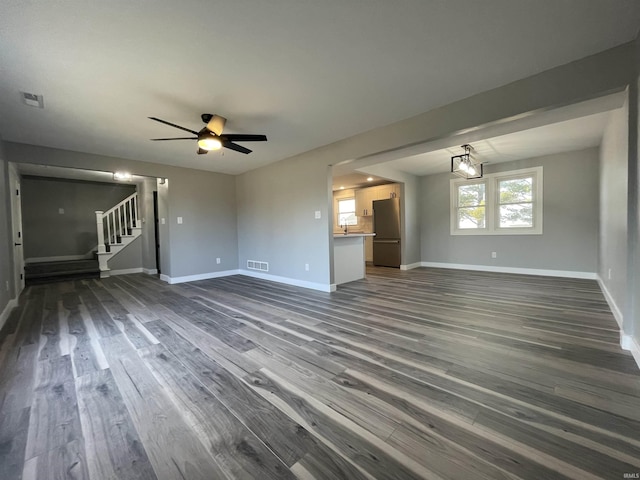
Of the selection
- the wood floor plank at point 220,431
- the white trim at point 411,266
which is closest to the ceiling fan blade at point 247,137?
the wood floor plank at point 220,431

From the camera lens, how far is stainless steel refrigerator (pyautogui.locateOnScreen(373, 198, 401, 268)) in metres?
6.81

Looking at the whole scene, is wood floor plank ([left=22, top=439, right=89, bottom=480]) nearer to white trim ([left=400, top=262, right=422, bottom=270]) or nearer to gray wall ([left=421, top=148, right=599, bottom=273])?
white trim ([left=400, top=262, right=422, bottom=270])

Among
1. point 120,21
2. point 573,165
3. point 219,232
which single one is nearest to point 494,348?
point 120,21

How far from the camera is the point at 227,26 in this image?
5.76 feet

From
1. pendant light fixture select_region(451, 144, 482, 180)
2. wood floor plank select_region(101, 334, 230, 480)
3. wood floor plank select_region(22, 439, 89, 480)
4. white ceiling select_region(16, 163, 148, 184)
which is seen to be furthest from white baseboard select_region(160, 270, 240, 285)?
pendant light fixture select_region(451, 144, 482, 180)

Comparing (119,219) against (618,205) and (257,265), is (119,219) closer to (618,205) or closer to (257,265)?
(257,265)

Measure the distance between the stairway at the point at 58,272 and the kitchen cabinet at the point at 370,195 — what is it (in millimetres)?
7102

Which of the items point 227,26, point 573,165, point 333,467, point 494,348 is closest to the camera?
point 333,467

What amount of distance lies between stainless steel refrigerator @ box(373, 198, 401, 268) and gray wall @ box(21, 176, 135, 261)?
8102mm

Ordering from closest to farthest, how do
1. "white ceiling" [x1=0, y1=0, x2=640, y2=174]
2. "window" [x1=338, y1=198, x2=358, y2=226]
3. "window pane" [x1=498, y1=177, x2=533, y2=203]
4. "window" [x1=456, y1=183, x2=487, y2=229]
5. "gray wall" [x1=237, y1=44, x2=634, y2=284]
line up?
1. "white ceiling" [x1=0, y1=0, x2=640, y2=174]
2. "gray wall" [x1=237, y1=44, x2=634, y2=284]
3. "window pane" [x1=498, y1=177, x2=533, y2=203]
4. "window" [x1=456, y1=183, x2=487, y2=229]
5. "window" [x1=338, y1=198, x2=358, y2=226]

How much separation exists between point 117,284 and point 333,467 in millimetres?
6067

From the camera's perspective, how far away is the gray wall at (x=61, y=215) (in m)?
7.41

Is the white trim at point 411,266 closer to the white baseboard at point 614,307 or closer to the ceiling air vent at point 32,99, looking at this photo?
the white baseboard at point 614,307

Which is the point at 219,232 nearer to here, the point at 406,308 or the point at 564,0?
the point at 406,308
